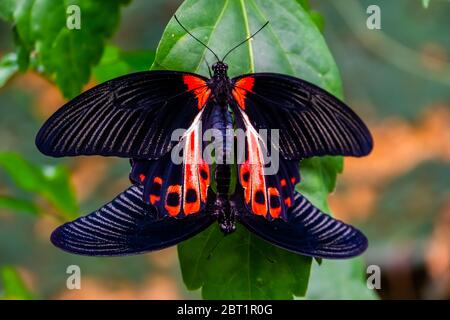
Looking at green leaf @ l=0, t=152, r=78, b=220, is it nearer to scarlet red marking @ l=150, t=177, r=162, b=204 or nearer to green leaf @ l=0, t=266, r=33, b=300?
green leaf @ l=0, t=266, r=33, b=300

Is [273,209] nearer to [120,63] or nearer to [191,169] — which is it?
[191,169]

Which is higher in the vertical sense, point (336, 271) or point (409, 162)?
point (409, 162)

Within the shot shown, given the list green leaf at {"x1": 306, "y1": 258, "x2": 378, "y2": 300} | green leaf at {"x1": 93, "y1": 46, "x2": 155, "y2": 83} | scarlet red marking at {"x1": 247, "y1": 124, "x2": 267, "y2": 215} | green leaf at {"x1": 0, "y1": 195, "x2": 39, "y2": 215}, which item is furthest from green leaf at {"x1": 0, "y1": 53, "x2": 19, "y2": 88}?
green leaf at {"x1": 306, "y1": 258, "x2": 378, "y2": 300}

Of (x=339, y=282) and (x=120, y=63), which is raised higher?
(x=120, y=63)

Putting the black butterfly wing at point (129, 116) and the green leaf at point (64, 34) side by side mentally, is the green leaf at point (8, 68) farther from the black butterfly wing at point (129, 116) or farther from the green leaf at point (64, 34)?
the black butterfly wing at point (129, 116)

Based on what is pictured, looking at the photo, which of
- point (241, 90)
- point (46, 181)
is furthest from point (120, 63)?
point (241, 90)
